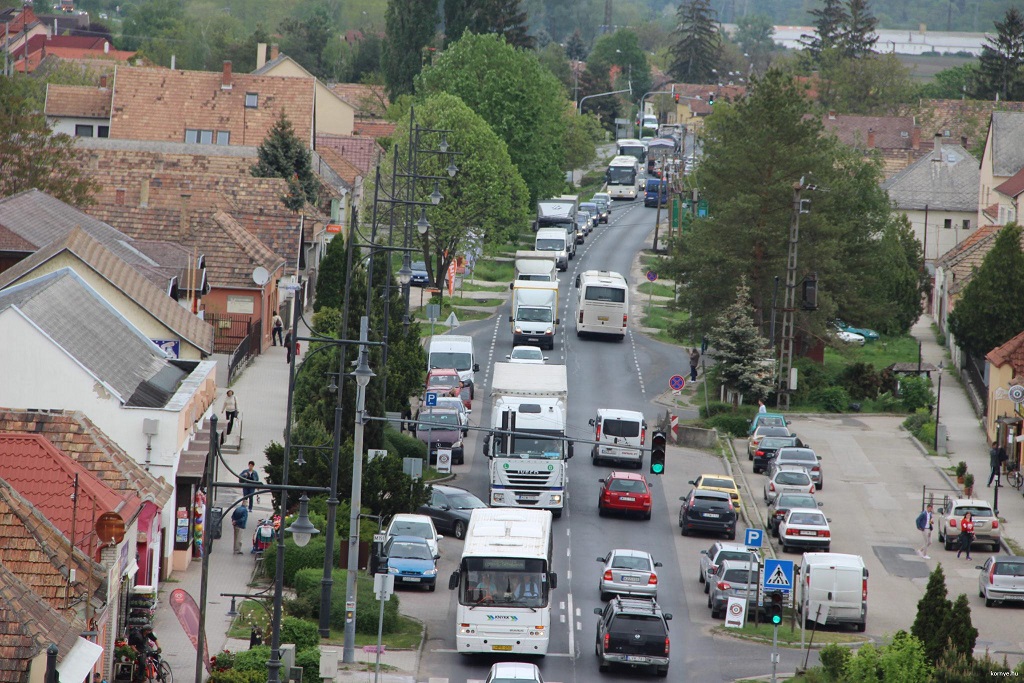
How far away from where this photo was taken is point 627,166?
13100cm

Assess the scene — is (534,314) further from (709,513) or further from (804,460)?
(709,513)

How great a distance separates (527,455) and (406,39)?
8379cm

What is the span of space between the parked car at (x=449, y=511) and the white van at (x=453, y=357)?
51.4 ft

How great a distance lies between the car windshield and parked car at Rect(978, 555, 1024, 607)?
11.2m

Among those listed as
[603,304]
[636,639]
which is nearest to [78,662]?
[636,639]

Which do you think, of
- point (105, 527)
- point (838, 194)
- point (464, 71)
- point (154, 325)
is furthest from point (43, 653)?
point (464, 71)

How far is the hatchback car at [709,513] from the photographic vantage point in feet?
154

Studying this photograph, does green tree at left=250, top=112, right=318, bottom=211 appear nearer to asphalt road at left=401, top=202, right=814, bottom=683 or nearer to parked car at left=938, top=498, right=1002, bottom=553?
asphalt road at left=401, top=202, right=814, bottom=683

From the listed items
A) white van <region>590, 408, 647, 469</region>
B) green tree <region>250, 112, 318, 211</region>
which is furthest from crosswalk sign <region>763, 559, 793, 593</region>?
green tree <region>250, 112, 318, 211</region>

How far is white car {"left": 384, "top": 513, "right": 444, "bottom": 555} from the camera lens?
1601 inches

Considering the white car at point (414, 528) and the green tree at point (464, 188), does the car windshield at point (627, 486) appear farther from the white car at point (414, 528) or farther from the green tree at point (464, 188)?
the green tree at point (464, 188)

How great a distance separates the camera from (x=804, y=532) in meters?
46.0

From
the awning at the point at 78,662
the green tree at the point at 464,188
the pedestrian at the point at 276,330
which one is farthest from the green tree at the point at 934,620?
the green tree at the point at 464,188

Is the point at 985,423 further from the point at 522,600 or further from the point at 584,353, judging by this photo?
the point at 522,600
